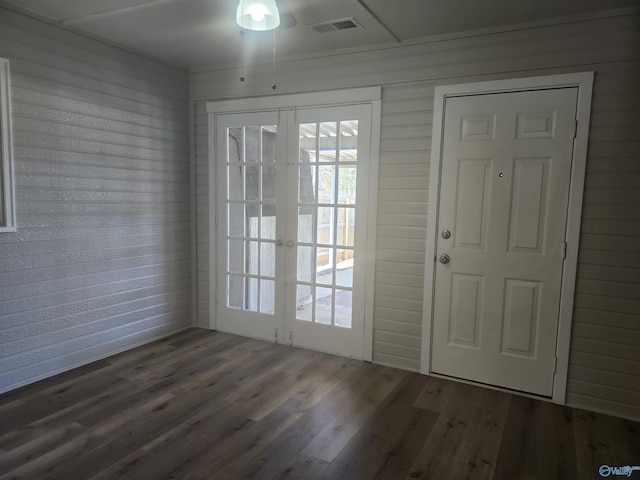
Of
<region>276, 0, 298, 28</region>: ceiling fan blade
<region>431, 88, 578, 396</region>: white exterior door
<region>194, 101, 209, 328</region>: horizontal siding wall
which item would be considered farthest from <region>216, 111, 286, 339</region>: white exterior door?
<region>431, 88, 578, 396</region>: white exterior door

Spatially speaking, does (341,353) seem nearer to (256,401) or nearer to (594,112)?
(256,401)

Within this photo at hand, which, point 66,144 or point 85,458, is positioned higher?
point 66,144

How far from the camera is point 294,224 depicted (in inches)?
149

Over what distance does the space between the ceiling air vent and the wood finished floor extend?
2.58 meters

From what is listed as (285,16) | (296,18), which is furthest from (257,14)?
(296,18)

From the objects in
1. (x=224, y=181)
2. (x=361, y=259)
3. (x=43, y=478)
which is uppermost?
(x=224, y=181)

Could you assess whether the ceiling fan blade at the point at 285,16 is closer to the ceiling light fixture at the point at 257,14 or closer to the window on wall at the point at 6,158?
the ceiling light fixture at the point at 257,14

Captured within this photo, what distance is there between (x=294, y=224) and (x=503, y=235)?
1720mm

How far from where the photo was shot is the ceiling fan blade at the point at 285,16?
265 centimetres

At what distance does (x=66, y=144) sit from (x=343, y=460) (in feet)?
9.50

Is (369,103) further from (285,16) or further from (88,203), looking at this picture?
(88,203)

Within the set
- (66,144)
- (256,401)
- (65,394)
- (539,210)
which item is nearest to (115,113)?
(66,144)

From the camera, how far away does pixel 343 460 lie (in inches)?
87.8

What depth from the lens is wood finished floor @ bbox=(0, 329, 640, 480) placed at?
2166 mm
